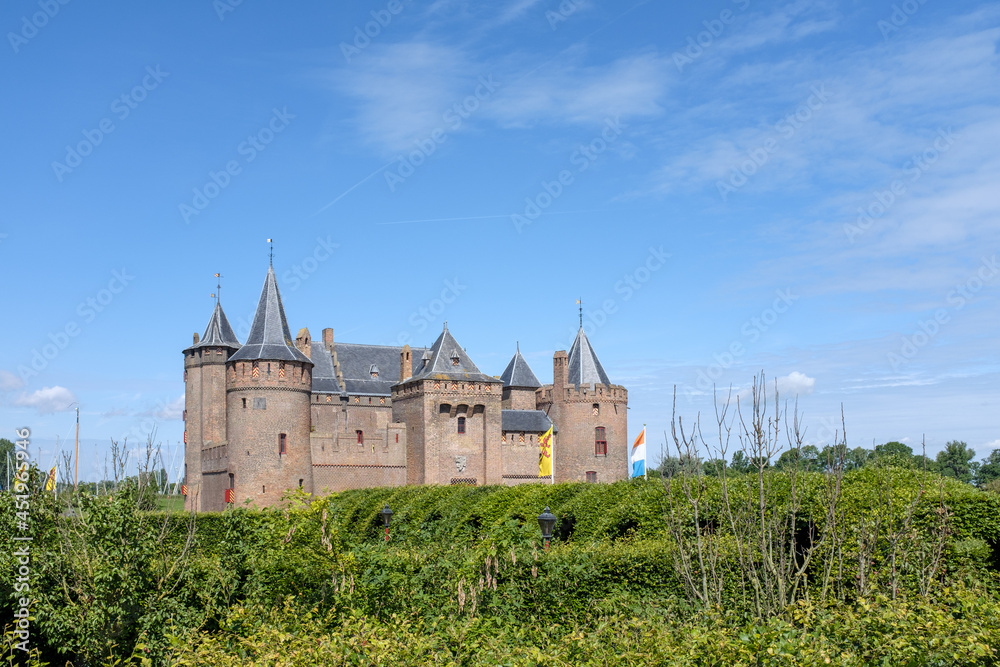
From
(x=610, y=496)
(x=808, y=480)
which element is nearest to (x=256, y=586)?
(x=808, y=480)

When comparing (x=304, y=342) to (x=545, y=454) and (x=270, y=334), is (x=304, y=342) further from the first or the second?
(x=545, y=454)

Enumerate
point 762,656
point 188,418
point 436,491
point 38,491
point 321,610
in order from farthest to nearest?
point 188,418 → point 436,491 → point 38,491 → point 321,610 → point 762,656

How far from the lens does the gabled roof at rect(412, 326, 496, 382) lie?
45403mm

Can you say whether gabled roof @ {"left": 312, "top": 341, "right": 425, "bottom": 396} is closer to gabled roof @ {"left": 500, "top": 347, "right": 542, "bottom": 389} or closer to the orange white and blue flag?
gabled roof @ {"left": 500, "top": 347, "right": 542, "bottom": 389}

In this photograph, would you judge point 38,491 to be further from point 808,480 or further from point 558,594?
point 808,480

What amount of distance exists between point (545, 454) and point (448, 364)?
760 cm

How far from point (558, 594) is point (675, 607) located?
6.90 feet

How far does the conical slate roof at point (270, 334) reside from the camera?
136 feet

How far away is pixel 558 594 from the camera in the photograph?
12984 millimetres

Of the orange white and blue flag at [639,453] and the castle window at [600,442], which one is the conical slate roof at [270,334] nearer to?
the castle window at [600,442]

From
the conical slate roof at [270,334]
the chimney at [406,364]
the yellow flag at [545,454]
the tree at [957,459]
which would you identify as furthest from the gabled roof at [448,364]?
the tree at [957,459]

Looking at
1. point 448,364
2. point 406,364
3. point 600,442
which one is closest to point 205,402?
point 406,364

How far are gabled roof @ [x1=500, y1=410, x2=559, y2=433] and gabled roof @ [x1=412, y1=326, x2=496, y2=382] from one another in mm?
2907

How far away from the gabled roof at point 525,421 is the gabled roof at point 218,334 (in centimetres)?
1484
